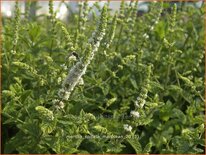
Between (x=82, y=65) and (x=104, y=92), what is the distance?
1093 mm

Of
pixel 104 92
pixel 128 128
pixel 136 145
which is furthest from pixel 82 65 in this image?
pixel 104 92

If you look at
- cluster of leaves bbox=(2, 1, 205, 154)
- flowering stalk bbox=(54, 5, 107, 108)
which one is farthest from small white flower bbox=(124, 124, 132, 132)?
flowering stalk bbox=(54, 5, 107, 108)

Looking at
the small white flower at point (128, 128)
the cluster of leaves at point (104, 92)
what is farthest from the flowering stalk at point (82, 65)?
the small white flower at point (128, 128)

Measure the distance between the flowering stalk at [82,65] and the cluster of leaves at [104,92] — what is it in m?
0.05

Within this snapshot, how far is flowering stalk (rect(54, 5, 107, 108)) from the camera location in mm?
2451

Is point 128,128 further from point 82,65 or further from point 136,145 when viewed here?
point 82,65

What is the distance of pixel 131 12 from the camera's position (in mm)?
4281

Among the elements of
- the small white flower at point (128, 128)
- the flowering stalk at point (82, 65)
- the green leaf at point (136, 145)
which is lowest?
the green leaf at point (136, 145)

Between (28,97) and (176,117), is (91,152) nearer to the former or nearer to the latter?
(28,97)

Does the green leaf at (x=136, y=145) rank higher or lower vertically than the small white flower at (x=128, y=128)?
lower

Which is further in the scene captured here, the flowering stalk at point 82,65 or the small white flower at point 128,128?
the small white flower at point 128,128

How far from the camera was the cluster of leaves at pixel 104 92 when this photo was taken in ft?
9.55

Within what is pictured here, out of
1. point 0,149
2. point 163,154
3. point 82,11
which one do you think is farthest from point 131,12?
point 0,149

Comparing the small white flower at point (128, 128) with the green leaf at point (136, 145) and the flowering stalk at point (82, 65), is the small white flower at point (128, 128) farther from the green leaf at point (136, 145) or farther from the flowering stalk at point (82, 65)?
the flowering stalk at point (82, 65)
